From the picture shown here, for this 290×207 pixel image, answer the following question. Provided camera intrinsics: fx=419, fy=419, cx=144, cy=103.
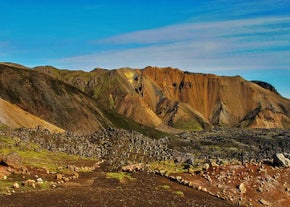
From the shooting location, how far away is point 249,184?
44500 mm

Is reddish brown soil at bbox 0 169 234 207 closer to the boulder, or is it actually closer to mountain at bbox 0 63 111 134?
the boulder

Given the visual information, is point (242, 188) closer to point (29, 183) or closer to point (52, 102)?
point (29, 183)

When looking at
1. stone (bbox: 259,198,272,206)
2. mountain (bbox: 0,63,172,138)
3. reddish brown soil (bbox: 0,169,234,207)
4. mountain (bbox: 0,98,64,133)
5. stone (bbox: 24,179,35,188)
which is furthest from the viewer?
mountain (bbox: 0,63,172,138)

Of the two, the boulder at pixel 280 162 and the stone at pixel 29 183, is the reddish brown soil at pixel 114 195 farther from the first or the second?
the boulder at pixel 280 162

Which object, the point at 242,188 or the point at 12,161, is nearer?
the point at 12,161

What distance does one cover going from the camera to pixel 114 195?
3344cm

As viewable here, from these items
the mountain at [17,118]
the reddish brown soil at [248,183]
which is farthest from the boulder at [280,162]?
the mountain at [17,118]

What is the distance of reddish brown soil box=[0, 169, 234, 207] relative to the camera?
97.2 feet

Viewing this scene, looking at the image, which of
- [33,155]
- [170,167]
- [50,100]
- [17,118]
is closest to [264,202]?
[170,167]

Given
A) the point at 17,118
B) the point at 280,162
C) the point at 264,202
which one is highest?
the point at 17,118

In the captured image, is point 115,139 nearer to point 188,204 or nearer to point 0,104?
point 0,104

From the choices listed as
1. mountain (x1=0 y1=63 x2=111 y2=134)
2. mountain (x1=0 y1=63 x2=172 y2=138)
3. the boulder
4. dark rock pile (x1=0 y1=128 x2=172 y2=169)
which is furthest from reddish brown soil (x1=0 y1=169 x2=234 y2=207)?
mountain (x1=0 y1=63 x2=111 y2=134)

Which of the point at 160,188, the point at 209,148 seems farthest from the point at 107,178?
the point at 209,148

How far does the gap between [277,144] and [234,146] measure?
2730cm
